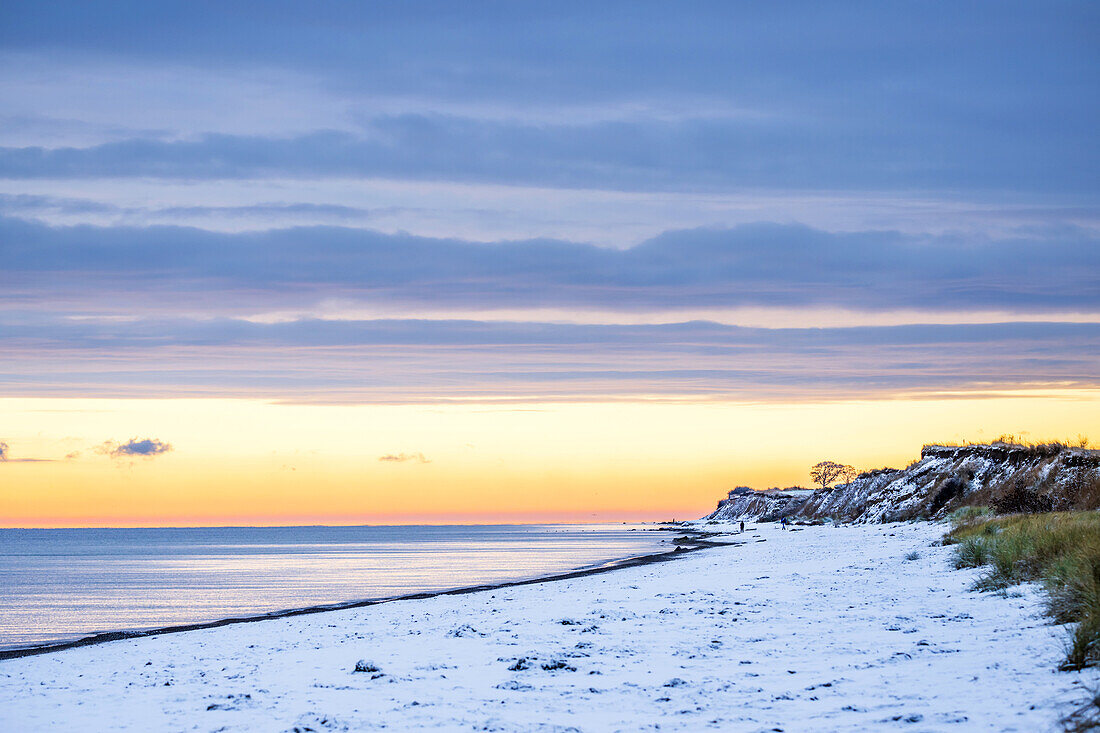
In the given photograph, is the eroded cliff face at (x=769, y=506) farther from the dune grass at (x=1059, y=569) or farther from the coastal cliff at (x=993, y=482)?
the dune grass at (x=1059, y=569)

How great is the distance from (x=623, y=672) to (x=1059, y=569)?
244 inches

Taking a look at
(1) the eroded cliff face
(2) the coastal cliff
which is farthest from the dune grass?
(1) the eroded cliff face

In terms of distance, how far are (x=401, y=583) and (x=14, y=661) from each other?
76.9 ft

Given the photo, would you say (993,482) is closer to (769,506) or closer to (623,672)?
(623,672)

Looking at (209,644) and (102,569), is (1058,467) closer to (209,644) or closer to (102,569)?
(209,644)

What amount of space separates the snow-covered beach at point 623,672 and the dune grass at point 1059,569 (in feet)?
1.10

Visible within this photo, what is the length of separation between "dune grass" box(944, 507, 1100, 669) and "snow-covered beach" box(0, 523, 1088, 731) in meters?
0.34

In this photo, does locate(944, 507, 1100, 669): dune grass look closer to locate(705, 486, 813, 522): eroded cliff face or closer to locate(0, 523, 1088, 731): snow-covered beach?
locate(0, 523, 1088, 731): snow-covered beach

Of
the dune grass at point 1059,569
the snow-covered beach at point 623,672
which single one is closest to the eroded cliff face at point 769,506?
the dune grass at point 1059,569

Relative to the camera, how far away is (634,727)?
8797 mm

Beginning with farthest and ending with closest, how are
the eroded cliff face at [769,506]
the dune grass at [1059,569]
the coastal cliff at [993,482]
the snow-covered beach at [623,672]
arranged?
the eroded cliff face at [769,506] → the coastal cliff at [993,482] → the snow-covered beach at [623,672] → the dune grass at [1059,569]

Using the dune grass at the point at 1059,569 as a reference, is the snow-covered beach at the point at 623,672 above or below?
below

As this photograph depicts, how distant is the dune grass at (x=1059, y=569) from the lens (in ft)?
28.4

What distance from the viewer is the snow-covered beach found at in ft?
28.9
